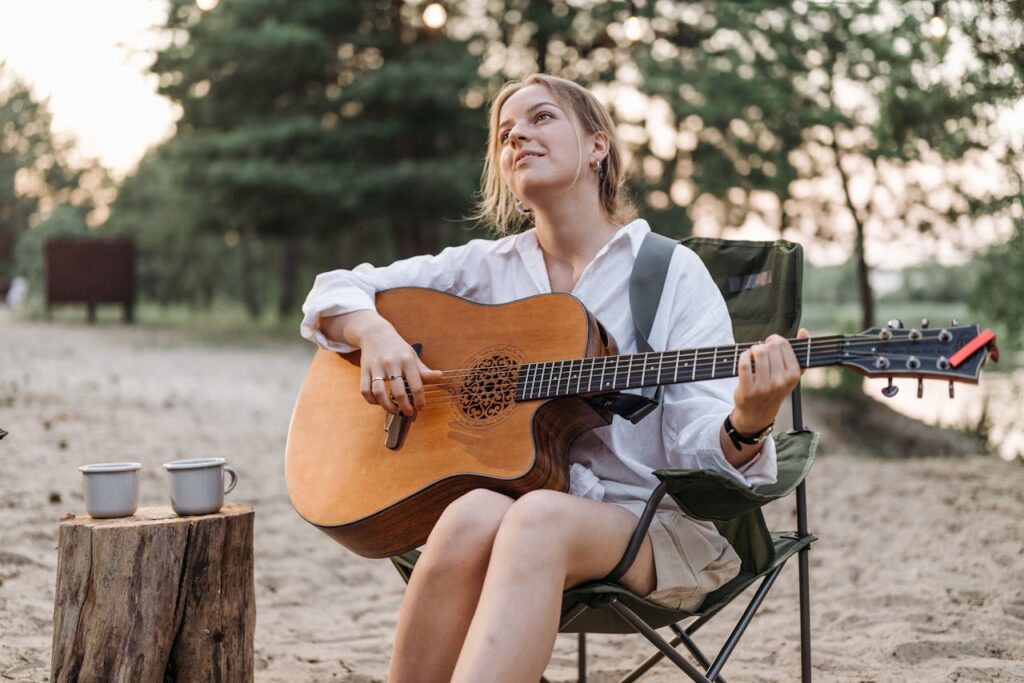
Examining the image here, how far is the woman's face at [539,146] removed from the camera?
2256 millimetres

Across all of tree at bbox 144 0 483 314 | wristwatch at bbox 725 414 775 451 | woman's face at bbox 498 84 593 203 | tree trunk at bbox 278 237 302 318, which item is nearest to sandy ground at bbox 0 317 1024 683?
wristwatch at bbox 725 414 775 451

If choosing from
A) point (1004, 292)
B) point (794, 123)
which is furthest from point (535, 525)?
point (794, 123)

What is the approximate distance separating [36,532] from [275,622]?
3.94ft

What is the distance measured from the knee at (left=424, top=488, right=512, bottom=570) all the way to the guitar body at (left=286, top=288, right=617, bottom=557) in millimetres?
91

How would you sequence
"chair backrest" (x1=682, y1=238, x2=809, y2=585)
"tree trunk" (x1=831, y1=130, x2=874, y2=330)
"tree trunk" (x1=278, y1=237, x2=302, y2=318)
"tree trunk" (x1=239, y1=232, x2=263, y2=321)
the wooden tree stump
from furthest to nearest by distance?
"tree trunk" (x1=239, y1=232, x2=263, y2=321) → "tree trunk" (x1=278, y1=237, x2=302, y2=318) → "tree trunk" (x1=831, y1=130, x2=874, y2=330) → "chair backrest" (x1=682, y1=238, x2=809, y2=585) → the wooden tree stump

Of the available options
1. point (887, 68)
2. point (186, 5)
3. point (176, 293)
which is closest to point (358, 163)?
point (186, 5)

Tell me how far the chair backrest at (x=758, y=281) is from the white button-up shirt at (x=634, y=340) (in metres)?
0.46

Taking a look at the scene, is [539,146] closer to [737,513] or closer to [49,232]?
[737,513]

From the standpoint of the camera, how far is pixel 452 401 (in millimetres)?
2156

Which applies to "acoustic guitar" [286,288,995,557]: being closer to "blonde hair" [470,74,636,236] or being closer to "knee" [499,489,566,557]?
"knee" [499,489,566,557]

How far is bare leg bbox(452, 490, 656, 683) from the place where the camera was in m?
1.67

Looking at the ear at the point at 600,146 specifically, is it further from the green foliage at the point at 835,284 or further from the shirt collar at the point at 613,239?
the green foliage at the point at 835,284

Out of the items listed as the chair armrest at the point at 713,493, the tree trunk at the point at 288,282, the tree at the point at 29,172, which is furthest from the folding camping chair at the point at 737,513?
the tree at the point at 29,172

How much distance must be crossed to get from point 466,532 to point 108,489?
0.90m
